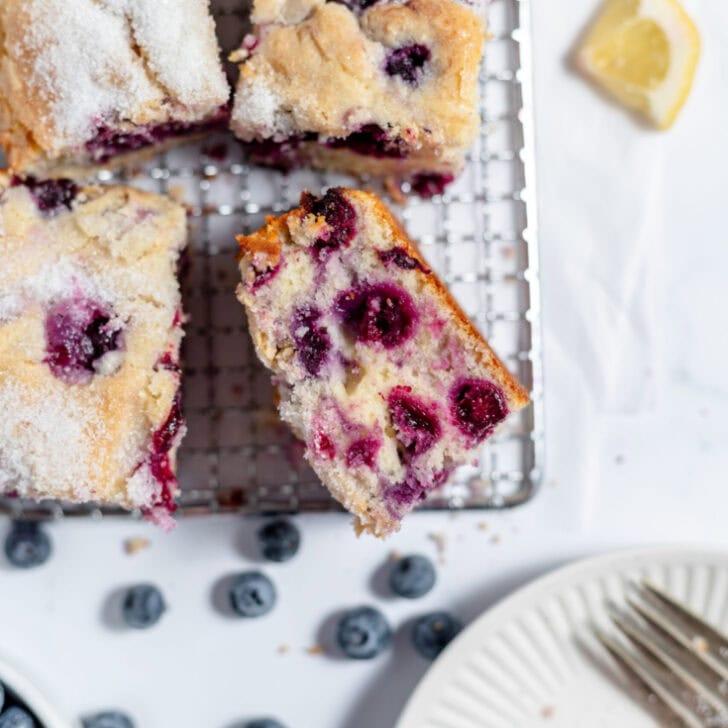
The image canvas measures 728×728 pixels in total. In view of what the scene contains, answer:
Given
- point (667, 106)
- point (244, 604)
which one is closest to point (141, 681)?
point (244, 604)

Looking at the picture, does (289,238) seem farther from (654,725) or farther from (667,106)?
(654,725)

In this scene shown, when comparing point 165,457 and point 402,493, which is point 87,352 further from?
point 402,493

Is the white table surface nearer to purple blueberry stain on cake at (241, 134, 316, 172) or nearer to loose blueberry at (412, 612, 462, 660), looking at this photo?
loose blueberry at (412, 612, 462, 660)

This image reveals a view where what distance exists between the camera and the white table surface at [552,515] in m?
2.52

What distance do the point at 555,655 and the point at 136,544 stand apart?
41.8 inches

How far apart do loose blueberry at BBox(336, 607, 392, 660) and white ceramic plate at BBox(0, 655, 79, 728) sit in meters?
0.67

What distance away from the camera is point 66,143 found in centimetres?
216

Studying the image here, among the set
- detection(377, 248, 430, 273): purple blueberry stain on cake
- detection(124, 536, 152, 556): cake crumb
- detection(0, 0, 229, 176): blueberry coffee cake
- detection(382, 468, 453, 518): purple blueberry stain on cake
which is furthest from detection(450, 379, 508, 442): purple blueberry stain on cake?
detection(124, 536, 152, 556): cake crumb

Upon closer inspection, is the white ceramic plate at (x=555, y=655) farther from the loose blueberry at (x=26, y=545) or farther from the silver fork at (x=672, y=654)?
the loose blueberry at (x=26, y=545)

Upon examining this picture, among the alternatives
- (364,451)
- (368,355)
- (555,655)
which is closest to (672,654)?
(555,655)

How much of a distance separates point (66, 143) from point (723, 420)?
5.52ft

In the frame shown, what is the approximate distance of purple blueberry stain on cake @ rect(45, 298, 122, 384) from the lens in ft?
7.00

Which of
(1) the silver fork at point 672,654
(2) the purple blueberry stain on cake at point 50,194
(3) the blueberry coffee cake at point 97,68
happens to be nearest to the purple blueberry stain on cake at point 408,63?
(3) the blueberry coffee cake at point 97,68

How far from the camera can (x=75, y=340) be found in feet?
7.01
